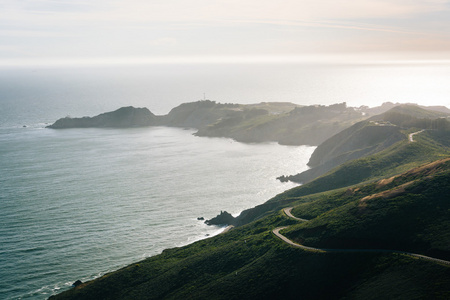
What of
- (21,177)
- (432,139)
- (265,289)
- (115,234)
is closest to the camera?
(265,289)

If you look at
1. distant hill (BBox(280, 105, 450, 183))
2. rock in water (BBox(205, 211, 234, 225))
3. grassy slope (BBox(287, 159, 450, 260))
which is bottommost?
rock in water (BBox(205, 211, 234, 225))

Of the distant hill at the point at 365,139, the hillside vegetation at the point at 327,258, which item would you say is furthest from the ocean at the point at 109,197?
the hillside vegetation at the point at 327,258

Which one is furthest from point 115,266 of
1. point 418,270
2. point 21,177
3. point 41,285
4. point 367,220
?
point 21,177

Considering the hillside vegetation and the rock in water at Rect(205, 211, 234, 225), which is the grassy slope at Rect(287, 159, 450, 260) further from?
the rock in water at Rect(205, 211, 234, 225)

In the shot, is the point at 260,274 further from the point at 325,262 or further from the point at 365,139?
the point at 365,139

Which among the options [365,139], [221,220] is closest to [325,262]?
[221,220]

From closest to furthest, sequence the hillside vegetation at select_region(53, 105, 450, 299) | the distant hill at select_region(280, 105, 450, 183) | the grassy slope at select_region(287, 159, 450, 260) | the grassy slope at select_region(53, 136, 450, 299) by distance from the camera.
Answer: the grassy slope at select_region(53, 136, 450, 299) → the hillside vegetation at select_region(53, 105, 450, 299) → the grassy slope at select_region(287, 159, 450, 260) → the distant hill at select_region(280, 105, 450, 183)

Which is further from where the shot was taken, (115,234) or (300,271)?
(115,234)

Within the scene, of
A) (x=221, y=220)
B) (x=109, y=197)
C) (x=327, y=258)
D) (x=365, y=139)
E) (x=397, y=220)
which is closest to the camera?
(x=327, y=258)

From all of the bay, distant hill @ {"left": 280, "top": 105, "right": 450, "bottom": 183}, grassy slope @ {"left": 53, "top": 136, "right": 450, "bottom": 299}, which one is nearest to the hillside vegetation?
grassy slope @ {"left": 53, "top": 136, "right": 450, "bottom": 299}

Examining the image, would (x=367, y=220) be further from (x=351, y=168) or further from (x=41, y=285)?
(x=41, y=285)

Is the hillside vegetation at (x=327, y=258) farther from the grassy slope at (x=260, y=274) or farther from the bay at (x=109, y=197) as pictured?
the bay at (x=109, y=197)
